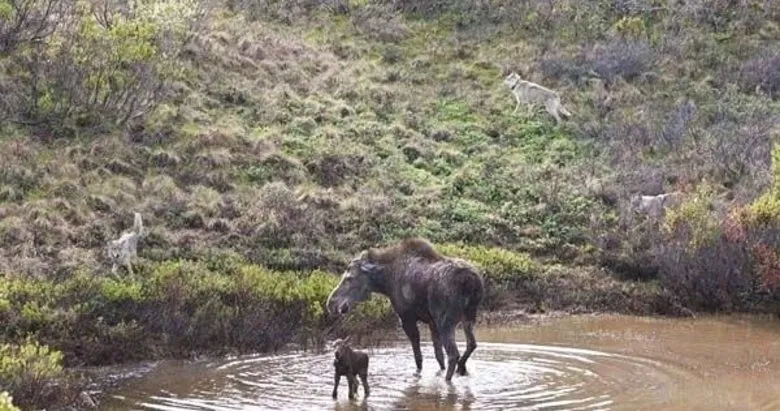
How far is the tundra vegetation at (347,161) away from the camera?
16.4 m

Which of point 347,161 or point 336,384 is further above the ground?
point 347,161

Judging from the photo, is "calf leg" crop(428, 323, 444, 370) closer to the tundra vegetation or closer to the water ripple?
the water ripple

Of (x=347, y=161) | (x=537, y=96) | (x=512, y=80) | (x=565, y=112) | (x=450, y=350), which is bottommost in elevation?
(x=450, y=350)

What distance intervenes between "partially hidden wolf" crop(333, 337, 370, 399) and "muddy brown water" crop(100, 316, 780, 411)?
6.1 inches

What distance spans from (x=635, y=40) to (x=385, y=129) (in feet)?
33.0

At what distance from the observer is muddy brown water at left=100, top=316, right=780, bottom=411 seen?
39.6 feet

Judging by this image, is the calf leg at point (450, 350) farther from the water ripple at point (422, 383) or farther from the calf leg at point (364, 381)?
the calf leg at point (364, 381)

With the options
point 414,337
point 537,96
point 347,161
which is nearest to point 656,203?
point 347,161

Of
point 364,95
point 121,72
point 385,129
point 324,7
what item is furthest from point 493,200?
point 324,7

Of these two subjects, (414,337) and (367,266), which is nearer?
(414,337)

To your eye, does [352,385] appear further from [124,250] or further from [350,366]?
[124,250]

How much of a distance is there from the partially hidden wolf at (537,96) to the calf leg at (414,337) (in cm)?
1574

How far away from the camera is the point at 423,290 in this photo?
13945mm

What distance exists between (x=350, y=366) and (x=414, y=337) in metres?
2.01
